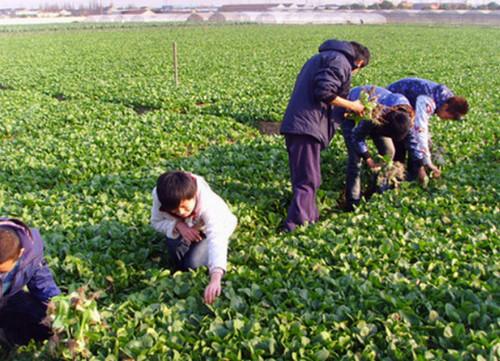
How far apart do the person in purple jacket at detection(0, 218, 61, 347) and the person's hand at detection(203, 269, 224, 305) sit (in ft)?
3.75

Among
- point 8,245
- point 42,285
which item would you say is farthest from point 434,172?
point 8,245

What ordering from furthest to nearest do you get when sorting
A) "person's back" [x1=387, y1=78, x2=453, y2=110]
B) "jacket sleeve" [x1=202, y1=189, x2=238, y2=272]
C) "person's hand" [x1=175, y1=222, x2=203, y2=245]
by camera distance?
1. "person's back" [x1=387, y1=78, x2=453, y2=110]
2. "person's hand" [x1=175, y1=222, x2=203, y2=245]
3. "jacket sleeve" [x1=202, y1=189, x2=238, y2=272]

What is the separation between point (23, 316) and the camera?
405 centimetres

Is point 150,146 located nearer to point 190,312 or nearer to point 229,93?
point 190,312

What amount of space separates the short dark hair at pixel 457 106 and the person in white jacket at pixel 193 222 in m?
3.28

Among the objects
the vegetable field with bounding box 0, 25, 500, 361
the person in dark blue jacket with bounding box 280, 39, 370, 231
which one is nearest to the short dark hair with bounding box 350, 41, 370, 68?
the person in dark blue jacket with bounding box 280, 39, 370, 231

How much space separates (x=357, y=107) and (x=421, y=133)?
912 millimetres

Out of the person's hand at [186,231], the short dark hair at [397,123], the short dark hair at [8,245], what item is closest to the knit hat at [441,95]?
the short dark hair at [397,123]

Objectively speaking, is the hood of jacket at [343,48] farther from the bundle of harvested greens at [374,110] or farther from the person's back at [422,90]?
the person's back at [422,90]

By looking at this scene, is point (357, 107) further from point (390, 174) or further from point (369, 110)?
point (390, 174)

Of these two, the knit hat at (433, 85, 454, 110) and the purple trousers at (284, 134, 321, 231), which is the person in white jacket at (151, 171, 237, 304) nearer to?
the purple trousers at (284, 134, 321, 231)

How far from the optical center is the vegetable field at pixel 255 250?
3.44 metres

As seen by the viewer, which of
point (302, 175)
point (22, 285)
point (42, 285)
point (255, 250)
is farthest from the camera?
point (302, 175)

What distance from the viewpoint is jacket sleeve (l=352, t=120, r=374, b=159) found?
6.43 metres
